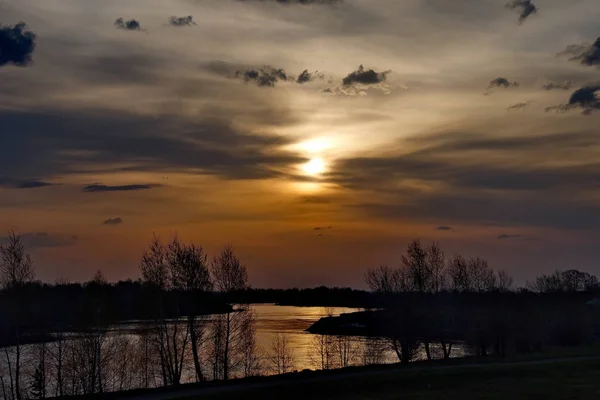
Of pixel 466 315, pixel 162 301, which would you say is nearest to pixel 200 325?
pixel 162 301

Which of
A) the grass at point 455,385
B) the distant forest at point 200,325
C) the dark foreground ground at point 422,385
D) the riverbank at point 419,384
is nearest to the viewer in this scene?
the grass at point 455,385

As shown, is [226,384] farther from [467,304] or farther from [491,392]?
[467,304]

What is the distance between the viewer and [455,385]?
42.7m

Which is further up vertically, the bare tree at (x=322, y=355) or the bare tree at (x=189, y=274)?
the bare tree at (x=189, y=274)

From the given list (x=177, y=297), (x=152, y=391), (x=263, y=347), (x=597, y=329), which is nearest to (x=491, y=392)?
(x=152, y=391)

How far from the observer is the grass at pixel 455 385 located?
3859 centimetres

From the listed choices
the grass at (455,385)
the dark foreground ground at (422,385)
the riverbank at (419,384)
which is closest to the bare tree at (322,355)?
the riverbank at (419,384)

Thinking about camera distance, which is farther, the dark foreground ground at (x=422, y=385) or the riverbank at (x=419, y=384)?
the riverbank at (x=419, y=384)

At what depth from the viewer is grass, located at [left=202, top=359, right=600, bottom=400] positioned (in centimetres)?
3859

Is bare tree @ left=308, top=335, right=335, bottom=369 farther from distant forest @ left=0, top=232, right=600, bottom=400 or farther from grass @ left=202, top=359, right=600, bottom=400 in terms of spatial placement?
grass @ left=202, top=359, right=600, bottom=400

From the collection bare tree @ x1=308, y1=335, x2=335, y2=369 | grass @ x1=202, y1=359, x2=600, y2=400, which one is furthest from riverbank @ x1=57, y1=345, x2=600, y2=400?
bare tree @ x1=308, y1=335, x2=335, y2=369

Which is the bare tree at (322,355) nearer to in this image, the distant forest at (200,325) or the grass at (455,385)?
the distant forest at (200,325)

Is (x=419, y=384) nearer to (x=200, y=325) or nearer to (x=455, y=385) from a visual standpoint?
(x=455, y=385)

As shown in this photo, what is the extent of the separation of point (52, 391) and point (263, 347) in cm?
Result: 4038
